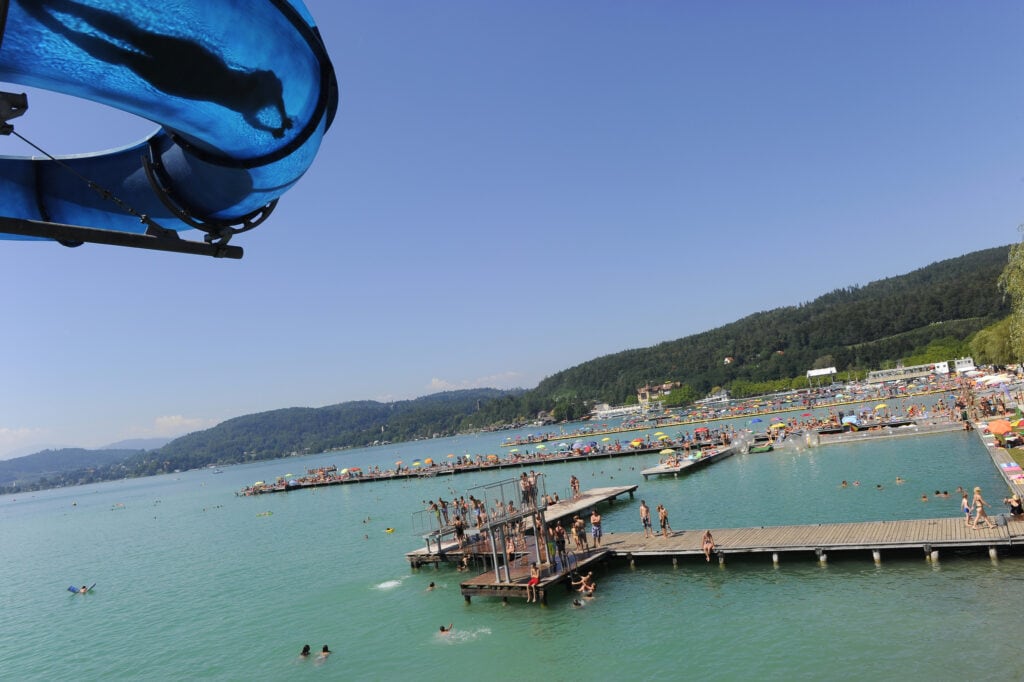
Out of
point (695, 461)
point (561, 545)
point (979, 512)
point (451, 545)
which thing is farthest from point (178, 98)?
point (695, 461)

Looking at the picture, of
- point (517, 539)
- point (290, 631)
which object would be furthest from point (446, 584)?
point (290, 631)

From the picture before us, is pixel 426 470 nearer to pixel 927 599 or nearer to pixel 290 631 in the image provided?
pixel 290 631

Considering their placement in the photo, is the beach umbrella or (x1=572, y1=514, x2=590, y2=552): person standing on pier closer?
(x1=572, y1=514, x2=590, y2=552): person standing on pier

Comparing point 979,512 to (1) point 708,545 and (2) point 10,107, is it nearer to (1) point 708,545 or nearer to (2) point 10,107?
→ (1) point 708,545

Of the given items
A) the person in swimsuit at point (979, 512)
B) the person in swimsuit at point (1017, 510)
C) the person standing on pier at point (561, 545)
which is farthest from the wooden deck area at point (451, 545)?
the person in swimsuit at point (1017, 510)

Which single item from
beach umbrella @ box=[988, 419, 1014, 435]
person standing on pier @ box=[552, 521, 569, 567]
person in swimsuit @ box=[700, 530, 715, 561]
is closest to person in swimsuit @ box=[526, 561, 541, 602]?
person standing on pier @ box=[552, 521, 569, 567]

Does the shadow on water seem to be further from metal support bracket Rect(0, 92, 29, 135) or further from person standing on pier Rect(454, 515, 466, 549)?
person standing on pier Rect(454, 515, 466, 549)
